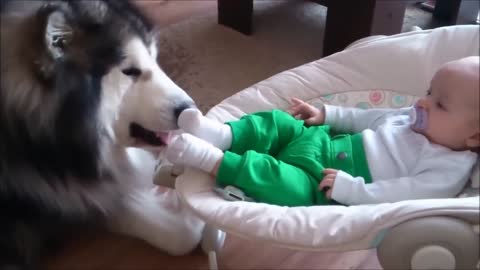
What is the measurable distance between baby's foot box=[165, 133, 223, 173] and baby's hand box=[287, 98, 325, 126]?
274 mm

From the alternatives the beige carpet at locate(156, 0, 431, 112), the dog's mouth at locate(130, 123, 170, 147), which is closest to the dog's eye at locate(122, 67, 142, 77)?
the dog's mouth at locate(130, 123, 170, 147)

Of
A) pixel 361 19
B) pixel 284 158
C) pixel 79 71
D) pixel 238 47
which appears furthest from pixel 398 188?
pixel 238 47

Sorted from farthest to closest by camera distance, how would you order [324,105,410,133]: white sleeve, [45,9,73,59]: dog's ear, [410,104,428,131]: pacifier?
[324,105,410,133]: white sleeve < [410,104,428,131]: pacifier < [45,9,73,59]: dog's ear

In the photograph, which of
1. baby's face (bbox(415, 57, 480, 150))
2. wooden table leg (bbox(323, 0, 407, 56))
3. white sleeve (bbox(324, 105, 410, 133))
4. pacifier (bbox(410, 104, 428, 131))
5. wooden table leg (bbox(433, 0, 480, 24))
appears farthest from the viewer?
wooden table leg (bbox(433, 0, 480, 24))

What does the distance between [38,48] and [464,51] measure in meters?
A: 0.91

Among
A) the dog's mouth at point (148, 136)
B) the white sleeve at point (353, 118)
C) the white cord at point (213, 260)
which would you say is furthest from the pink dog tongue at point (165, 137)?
the white sleeve at point (353, 118)

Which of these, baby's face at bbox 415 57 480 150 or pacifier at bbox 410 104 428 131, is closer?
baby's face at bbox 415 57 480 150

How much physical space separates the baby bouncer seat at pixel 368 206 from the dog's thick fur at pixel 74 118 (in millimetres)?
150

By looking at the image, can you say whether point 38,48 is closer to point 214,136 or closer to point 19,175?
point 19,175

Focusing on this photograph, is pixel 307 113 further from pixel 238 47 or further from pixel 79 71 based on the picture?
pixel 238 47

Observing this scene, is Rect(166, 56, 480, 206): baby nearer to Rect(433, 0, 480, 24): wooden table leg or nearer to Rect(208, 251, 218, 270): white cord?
Rect(208, 251, 218, 270): white cord

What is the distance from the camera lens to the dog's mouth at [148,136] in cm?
115

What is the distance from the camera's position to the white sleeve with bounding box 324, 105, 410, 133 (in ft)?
4.32

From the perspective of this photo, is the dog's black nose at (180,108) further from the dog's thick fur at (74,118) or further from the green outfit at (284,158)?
the green outfit at (284,158)
